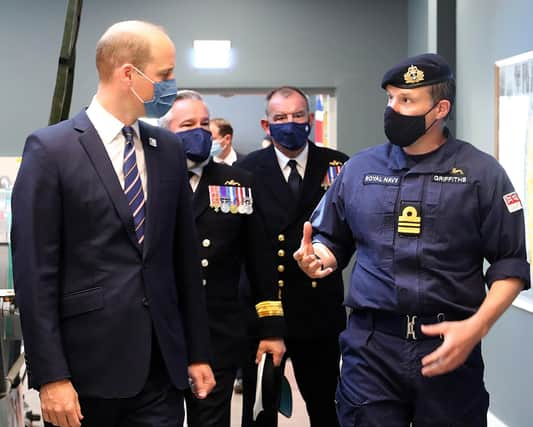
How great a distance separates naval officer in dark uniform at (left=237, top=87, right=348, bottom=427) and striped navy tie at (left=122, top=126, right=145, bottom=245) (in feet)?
3.99

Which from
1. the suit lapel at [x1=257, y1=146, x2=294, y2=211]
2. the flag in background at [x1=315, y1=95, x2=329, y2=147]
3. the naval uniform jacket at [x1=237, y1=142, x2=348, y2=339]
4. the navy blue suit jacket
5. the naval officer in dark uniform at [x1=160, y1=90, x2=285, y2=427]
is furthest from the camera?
the flag in background at [x1=315, y1=95, x2=329, y2=147]

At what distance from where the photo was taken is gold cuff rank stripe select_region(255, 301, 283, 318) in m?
2.99

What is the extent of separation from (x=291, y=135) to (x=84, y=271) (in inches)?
64.4

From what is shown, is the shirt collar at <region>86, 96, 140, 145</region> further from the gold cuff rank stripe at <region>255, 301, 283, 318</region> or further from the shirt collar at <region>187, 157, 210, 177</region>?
the gold cuff rank stripe at <region>255, 301, 283, 318</region>

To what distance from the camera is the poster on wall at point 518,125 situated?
3883mm

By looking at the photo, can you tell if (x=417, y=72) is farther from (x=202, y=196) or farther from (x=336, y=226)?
(x=202, y=196)

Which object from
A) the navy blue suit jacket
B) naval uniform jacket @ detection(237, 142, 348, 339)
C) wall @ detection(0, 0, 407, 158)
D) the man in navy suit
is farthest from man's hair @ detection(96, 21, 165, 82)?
wall @ detection(0, 0, 407, 158)

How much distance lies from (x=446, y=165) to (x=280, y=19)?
14.2 feet

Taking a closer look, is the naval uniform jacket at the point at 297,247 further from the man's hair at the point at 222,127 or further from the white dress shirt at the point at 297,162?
the man's hair at the point at 222,127

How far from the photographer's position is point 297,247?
341 centimetres

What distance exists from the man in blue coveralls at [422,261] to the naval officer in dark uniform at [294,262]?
0.83 m

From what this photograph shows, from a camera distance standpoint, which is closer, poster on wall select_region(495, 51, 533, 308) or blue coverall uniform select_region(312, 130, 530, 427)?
blue coverall uniform select_region(312, 130, 530, 427)

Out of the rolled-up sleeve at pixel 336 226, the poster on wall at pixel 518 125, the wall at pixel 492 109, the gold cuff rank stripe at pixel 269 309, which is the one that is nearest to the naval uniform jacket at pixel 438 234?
the rolled-up sleeve at pixel 336 226

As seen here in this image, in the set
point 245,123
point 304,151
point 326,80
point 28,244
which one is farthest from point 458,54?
point 245,123
